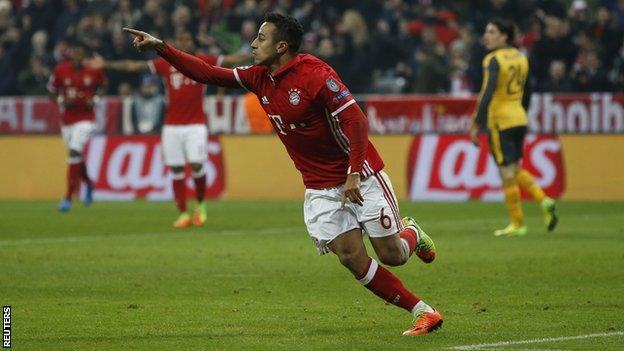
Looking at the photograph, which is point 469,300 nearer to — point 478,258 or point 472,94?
point 478,258

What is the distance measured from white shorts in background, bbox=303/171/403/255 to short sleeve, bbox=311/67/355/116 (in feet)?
1.64

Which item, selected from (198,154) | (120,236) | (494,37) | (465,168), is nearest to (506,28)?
(494,37)

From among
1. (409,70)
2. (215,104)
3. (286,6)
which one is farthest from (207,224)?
(286,6)

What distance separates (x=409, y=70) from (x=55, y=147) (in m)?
6.10

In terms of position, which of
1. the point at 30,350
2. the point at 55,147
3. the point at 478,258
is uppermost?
the point at 30,350

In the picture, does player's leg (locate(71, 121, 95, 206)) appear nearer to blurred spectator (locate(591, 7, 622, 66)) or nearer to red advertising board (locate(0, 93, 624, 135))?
red advertising board (locate(0, 93, 624, 135))

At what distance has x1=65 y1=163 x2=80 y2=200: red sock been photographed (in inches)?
808

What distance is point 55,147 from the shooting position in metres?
24.2

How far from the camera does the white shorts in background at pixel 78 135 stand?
2130 centimetres

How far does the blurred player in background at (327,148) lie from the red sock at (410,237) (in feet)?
0.24

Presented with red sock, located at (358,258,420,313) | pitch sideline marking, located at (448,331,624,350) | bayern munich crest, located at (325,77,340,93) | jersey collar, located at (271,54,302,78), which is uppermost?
jersey collar, located at (271,54,302,78)

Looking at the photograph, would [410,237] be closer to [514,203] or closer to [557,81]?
[514,203]

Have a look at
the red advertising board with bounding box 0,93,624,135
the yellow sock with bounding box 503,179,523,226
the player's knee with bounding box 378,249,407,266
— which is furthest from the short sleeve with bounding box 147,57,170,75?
the player's knee with bounding box 378,249,407,266

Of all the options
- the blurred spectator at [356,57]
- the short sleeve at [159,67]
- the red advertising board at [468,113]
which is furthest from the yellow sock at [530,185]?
the blurred spectator at [356,57]
